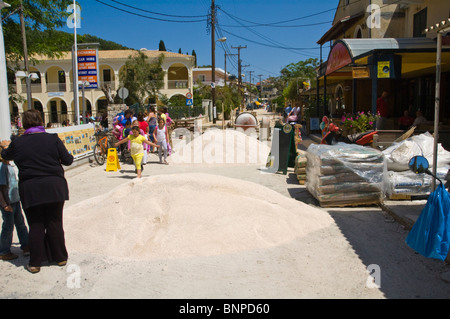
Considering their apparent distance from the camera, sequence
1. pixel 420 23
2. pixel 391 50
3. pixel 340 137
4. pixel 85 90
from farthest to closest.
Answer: pixel 85 90, pixel 420 23, pixel 391 50, pixel 340 137

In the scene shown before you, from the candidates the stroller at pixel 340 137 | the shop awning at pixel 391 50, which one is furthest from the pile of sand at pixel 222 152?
the shop awning at pixel 391 50

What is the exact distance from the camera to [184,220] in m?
5.93

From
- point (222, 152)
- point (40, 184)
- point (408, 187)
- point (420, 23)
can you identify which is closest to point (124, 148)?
point (222, 152)

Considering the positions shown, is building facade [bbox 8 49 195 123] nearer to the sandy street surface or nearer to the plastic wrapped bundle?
the plastic wrapped bundle

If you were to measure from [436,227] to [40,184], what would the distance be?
4.36m

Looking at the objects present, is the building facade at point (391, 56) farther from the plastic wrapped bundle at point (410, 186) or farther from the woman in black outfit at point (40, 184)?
the woman in black outfit at point (40, 184)

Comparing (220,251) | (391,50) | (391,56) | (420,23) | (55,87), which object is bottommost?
(220,251)

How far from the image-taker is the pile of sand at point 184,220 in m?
5.42

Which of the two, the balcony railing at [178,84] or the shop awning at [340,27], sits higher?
the shop awning at [340,27]

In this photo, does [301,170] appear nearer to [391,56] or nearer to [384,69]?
[384,69]

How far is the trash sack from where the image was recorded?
4277 mm

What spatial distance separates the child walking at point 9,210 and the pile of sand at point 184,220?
673mm

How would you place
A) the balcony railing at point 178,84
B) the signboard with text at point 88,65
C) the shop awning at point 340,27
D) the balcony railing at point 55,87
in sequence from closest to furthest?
the signboard with text at point 88,65, the shop awning at point 340,27, the balcony railing at point 55,87, the balcony railing at point 178,84

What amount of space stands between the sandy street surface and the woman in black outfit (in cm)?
31
